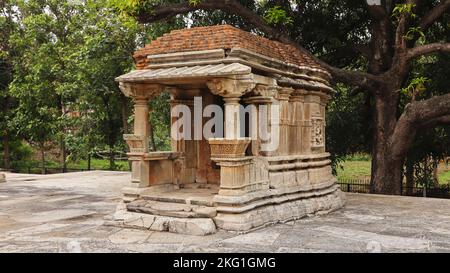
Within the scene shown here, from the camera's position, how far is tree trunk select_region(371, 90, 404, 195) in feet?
39.1

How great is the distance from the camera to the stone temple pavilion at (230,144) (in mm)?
6844

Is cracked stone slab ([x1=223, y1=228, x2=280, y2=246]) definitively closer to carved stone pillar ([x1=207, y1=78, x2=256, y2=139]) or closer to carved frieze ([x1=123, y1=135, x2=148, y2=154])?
carved stone pillar ([x1=207, y1=78, x2=256, y2=139])

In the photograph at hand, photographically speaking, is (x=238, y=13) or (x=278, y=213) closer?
(x=278, y=213)

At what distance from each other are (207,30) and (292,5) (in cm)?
683

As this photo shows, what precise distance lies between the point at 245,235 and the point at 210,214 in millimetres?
658

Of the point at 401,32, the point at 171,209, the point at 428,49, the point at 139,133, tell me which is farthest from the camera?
the point at 401,32

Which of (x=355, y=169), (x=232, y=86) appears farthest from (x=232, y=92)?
(x=355, y=169)

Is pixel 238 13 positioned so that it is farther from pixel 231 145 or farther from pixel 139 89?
pixel 231 145

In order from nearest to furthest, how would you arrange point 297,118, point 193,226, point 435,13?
point 193,226
point 297,118
point 435,13

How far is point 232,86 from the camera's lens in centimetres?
685

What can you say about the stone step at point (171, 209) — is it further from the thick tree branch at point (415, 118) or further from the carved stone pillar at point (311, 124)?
the thick tree branch at point (415, 118)

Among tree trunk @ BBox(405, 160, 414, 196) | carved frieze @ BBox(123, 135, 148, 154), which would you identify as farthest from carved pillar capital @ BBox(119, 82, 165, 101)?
tree trunk @ BBox(405, 160, 414, 196)

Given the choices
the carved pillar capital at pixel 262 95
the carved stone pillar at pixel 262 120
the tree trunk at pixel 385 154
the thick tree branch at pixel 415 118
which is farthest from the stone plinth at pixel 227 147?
the tree trunk at pixel 385 154

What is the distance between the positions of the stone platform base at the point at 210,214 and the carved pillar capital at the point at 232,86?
61.6 inches
